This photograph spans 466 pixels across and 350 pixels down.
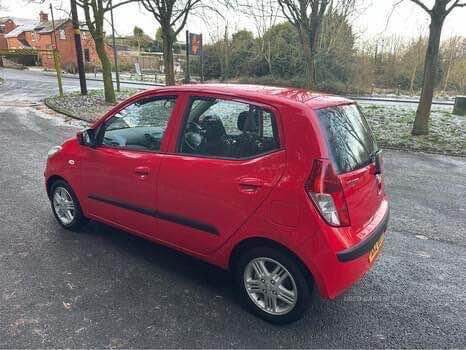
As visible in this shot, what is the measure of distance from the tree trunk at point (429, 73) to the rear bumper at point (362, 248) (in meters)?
7.63

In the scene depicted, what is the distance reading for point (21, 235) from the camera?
389cm

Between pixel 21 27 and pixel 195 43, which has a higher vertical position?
pixel 21 27

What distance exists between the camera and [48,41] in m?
52.3

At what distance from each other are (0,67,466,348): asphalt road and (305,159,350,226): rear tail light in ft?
2.92


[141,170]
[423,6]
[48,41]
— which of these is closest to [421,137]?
[423,6]

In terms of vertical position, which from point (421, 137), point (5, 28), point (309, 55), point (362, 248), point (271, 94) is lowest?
point (421, 137)

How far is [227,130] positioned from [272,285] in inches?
46.7

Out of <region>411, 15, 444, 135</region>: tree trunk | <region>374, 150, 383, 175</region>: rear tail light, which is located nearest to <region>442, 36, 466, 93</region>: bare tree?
<region>411, 15, 444, 135</region>: tree trunk

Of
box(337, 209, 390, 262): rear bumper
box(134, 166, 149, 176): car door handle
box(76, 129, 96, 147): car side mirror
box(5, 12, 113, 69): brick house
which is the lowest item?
box(337, 209, 390, 262): rear bumper

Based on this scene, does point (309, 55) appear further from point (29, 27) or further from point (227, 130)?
point (29, 27)

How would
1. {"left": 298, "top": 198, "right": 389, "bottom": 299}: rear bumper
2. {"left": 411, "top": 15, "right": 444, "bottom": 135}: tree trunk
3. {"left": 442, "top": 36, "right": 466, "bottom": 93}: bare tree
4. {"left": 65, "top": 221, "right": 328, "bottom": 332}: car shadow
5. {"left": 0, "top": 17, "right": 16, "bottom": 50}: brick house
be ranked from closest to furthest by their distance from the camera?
1. {"left": 298, "top": 198, "right": 389, "bottom": 299}: rear bumper
2. {"left": 65, "top": 221, "right": 328, "bottom": 332}: car shadow
3. {"left": 411, "top": 15, "right": 444, "bottom": 135}: tree trunk
4. {"left": 442, "top": 36, "right": 466, "bottom": 93}: bare tree
5. {"left": 0, "top": 17, "right": 16, "bottom": 50}: brick house

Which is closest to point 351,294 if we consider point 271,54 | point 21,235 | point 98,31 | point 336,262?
point 336,262

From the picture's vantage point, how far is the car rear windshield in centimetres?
244

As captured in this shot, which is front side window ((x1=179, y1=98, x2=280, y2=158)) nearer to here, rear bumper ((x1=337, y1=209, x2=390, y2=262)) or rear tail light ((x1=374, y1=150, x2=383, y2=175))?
rear bumper ((x1=337, y1=209, x2=390, y2=262))
